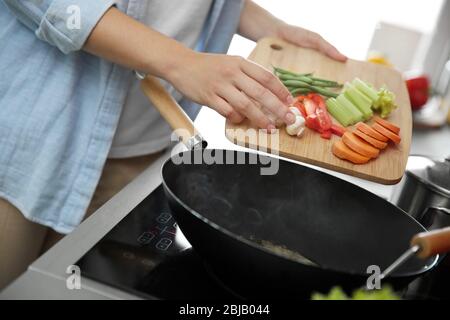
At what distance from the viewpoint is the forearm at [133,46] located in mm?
887

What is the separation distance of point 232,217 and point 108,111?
1.03 feet

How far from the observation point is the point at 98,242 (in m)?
0.77

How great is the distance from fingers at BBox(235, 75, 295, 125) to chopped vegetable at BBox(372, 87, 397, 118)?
24cm

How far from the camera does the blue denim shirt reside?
968mm

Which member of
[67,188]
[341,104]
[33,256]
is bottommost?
[33,256]

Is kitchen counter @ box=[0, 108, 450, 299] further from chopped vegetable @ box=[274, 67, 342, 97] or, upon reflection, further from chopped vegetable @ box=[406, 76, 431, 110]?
chopped vegetable @ box=[406, 76, 431, 110]

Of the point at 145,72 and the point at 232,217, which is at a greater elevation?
the point at 145,72

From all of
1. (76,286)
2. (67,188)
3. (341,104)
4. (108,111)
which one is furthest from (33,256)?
(341,104)

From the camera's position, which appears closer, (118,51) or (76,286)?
(76,286)

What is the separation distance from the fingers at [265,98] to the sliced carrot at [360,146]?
0.10 meters

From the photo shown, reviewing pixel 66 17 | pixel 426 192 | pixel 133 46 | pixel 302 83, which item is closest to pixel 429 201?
pixel 426 192

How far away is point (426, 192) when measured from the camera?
0.90m

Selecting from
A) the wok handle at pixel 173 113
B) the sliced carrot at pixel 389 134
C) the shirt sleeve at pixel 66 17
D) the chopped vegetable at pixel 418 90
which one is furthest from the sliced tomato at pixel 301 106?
the chopped vegetable at pixel 418 90
